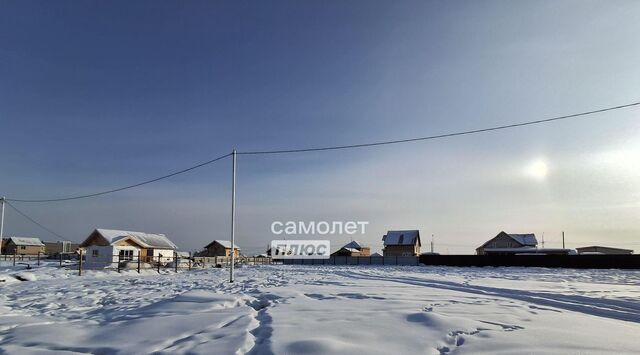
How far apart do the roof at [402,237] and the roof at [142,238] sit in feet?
112

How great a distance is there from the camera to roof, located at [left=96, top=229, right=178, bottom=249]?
40.8 metres

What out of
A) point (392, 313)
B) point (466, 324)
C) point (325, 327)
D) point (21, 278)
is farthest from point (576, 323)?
point (21, 278)

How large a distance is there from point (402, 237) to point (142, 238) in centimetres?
3998

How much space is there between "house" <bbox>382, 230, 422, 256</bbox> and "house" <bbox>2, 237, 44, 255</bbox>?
67.2 meters

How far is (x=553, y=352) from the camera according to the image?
5.21 m

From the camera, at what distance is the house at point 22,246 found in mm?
79725

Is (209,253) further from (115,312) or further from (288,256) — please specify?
(115,312)

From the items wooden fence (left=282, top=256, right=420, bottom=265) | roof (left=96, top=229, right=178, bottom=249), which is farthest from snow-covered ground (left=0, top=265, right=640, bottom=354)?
wooden fence (left=282, top=256, right=420, bottom=265)

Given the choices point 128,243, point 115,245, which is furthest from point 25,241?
point 115,245

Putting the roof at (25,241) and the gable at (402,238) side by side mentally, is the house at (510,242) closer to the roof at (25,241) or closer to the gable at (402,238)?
the gable at (402,238)

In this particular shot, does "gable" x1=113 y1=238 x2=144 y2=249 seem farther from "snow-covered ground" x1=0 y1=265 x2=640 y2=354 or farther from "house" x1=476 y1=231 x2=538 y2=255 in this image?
"house" x1=476 y1=231 x2=538 y2=255

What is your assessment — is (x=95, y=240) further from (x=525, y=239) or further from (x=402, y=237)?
(x=525, y=239)

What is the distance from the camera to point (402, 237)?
6788 cm

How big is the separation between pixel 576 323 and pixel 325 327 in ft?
14.7
